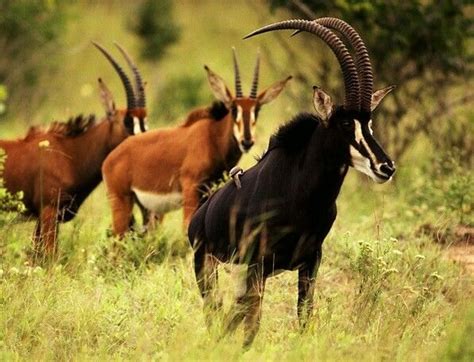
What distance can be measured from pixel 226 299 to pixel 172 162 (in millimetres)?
4068

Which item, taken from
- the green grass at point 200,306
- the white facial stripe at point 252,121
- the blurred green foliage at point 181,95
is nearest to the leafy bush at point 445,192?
the green grass at point 200,306

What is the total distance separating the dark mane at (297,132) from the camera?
22.9 ft

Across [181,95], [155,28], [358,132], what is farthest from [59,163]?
[155,28]

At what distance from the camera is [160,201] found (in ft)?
35.5

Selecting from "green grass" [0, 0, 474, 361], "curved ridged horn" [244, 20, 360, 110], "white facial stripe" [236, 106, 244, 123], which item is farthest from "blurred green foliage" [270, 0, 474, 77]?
"curved ridged horn" [244, 20, 360, 110]

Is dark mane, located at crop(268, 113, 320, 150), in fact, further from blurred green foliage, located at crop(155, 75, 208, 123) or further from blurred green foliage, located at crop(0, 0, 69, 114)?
blurred green foliage, located at crop(0, 0, 69, 114)

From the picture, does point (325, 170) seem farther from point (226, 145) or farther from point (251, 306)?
point (226, 145)

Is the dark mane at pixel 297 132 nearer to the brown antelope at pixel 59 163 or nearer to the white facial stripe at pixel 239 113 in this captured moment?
the brown antelope at pixel 59 163

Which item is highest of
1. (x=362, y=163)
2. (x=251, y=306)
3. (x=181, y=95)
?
(x=362, y=163)

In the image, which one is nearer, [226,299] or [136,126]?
[226,299]

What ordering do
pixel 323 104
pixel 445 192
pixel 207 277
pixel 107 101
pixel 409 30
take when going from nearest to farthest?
pixel 323 104 < pixel 207 277 < pixel 445 192 < pixel 107 101 < pixel 409 30

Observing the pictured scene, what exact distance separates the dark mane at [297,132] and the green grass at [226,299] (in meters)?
0.82

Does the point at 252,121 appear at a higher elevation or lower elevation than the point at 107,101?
lower

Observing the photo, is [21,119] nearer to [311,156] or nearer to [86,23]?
[311,156]
